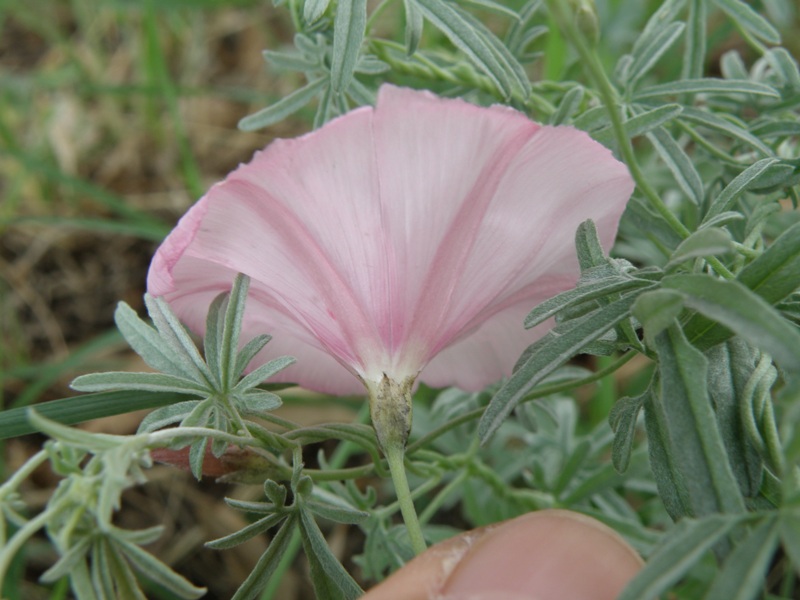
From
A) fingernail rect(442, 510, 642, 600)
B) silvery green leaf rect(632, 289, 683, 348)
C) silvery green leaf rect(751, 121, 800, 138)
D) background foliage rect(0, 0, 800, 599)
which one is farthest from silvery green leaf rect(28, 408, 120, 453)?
silvery green leaf rect(751, 121, 800, 138)

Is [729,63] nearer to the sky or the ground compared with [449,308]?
nearer to the sky

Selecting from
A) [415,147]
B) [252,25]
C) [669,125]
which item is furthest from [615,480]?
[252,25]

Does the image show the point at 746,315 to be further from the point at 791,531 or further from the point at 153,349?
the point at 153,349

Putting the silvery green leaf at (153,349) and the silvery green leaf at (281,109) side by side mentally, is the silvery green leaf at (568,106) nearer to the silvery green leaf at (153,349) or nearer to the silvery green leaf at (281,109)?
the silvery green leaf at (281,109)

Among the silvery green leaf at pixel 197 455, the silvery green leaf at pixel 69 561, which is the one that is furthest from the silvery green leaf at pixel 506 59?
the silvery green leaf at pixel 69 561

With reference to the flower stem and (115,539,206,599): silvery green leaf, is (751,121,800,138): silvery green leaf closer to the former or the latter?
the flower stem

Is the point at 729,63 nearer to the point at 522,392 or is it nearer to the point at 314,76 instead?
the point at 314,76
